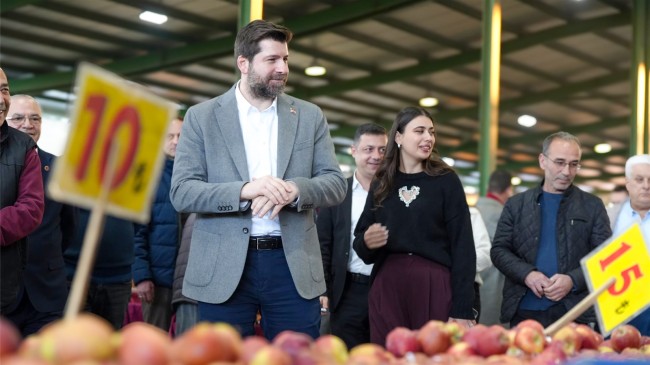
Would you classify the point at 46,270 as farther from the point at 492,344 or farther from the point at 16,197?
the point at 492,344

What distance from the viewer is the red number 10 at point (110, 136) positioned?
1388 mm

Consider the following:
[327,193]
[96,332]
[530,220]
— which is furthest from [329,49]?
[96,332]

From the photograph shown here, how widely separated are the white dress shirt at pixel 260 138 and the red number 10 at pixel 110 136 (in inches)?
49.4

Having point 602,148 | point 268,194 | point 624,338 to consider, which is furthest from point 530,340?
point 602,148


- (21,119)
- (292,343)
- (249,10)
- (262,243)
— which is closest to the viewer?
(292,343)

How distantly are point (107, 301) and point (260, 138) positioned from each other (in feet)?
4.79

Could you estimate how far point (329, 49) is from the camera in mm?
11617

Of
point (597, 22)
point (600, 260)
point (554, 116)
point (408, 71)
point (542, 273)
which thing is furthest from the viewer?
point (554, 116)

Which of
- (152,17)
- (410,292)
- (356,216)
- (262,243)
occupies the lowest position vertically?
(410,292)

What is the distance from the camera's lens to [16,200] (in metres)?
2.79

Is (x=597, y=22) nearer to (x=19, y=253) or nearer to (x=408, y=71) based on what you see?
(x=408, y=71)

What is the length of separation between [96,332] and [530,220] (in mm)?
2868

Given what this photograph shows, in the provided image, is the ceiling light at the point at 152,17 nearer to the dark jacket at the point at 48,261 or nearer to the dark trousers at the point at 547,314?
the dark jacket at the point at 48,261

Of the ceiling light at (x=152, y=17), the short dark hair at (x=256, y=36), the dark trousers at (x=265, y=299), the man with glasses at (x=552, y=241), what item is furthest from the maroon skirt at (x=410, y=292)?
the ceiling light at (x=152, y=17)
